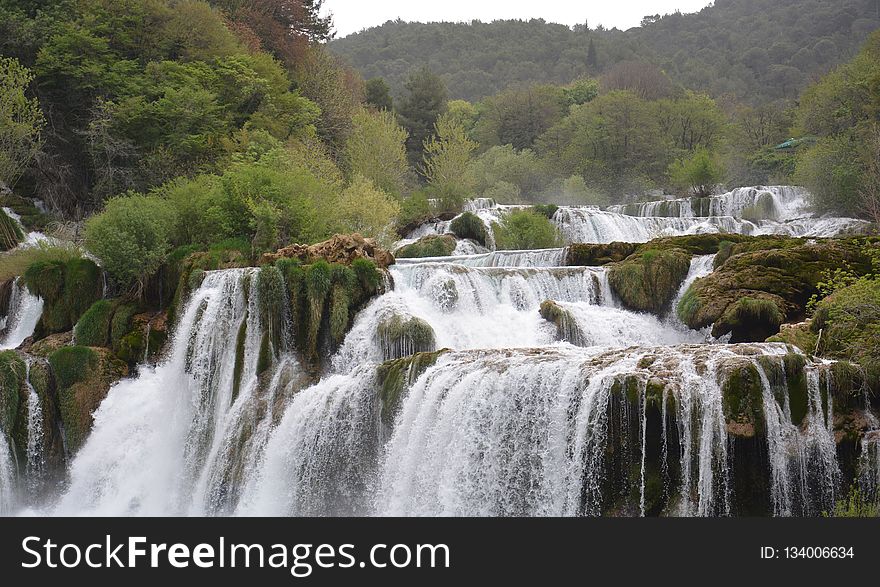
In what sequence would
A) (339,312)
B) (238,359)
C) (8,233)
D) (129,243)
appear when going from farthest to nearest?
(8,233) < (129,243) < (339,312) < (238,359)

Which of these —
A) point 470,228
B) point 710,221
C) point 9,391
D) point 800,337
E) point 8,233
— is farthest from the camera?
point 710,221

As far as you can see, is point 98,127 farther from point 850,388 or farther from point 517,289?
point 850,388

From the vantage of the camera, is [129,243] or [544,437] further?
[129,243]

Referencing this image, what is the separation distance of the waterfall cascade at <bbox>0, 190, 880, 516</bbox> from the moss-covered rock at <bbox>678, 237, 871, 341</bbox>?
609 millimetres

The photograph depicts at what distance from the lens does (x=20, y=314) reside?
19.9 metres

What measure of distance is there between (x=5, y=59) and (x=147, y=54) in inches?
230

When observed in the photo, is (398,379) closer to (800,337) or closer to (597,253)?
(800,337)

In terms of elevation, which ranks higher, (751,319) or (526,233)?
(526,233)

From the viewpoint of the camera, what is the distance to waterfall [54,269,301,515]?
15.9m

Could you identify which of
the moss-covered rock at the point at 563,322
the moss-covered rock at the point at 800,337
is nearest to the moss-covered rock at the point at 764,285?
the moss-covered rock at the point at 800,337

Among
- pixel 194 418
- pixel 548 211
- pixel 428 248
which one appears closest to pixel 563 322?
pixel 194 418

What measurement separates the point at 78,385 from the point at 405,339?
7.34 meters
